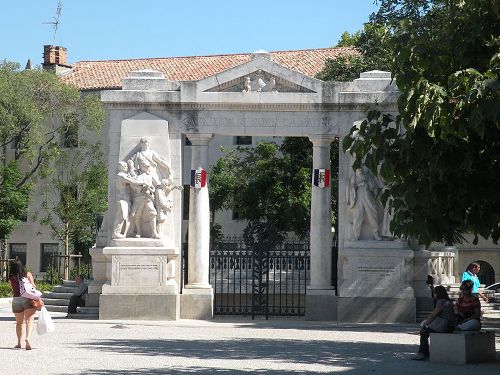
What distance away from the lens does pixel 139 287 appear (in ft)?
86.0

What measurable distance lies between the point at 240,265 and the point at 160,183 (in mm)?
3961

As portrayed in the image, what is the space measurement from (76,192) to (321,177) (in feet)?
108

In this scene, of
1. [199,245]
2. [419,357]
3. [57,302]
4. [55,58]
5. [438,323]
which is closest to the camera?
[419,357]

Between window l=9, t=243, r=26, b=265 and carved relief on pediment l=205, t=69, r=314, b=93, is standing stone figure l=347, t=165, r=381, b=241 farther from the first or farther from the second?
window l=9, t=243, r=26, b=265

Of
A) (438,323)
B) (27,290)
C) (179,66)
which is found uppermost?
(179,66)

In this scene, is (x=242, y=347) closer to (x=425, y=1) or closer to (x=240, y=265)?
(x=240, y=265)

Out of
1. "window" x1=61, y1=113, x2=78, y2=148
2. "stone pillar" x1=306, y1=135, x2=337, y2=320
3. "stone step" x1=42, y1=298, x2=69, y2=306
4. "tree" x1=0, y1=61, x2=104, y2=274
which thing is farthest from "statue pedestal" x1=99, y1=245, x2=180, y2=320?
"window" x1=61, y1=113, x2=78, y2=148

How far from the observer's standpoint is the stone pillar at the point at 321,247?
26.8 metres

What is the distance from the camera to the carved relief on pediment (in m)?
26.8

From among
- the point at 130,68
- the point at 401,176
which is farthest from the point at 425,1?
the point at 130,68

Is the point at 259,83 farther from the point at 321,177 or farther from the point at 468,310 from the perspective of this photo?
the point at 468,310

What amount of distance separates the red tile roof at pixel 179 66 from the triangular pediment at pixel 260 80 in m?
34.6

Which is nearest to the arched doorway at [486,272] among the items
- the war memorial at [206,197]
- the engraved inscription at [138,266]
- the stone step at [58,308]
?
the war memorial at [206,197]

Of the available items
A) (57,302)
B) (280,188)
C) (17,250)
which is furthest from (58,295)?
(17,250)
